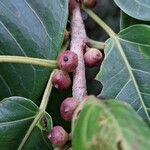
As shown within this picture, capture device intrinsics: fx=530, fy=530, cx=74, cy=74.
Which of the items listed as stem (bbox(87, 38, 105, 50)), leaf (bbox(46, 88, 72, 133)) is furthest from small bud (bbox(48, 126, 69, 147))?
leaf (bbox(46, 88, 72, 133))

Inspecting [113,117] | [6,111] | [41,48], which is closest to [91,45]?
[41,48]

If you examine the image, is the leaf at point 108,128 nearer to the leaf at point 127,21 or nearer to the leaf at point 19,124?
the leaf at point 19,124

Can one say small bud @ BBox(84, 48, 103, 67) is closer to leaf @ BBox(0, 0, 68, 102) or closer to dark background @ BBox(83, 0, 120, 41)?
leaf @ BBox(0, 0, 68, 102)

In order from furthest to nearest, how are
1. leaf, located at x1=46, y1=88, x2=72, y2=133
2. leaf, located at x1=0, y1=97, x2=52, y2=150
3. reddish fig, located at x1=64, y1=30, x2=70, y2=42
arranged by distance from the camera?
leaf, located at x1=46, y1=88, x2=72, y2=133 → reddish fig, located at x1=64, y1=30, x2=70, y2=42 → leaf, located at x1=0, y1=97, x2=52, y2=150

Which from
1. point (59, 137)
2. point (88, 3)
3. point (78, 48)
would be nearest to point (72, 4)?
point (88, 3)

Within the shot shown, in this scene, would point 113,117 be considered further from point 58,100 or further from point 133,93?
point 58,100

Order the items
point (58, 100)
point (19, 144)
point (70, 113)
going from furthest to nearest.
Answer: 1. point (58, 100)
2. point (19, 144)
3. point (70, 113)
